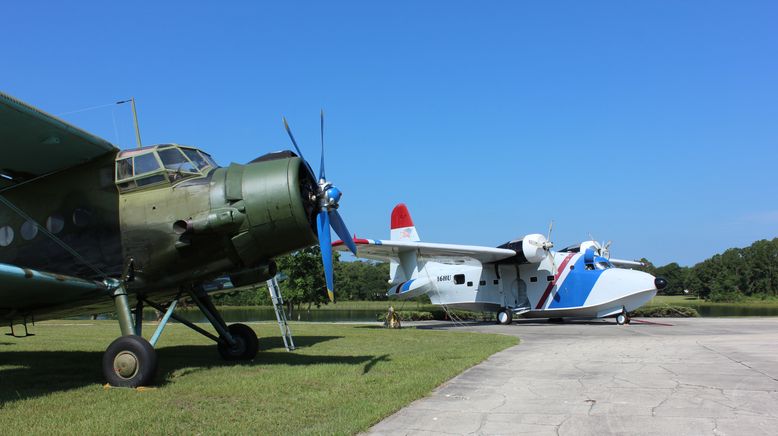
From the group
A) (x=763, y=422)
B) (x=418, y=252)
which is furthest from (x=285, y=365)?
(x=418, y=252)

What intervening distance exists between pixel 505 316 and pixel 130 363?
2232 centimetres

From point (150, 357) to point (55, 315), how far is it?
3.58 m

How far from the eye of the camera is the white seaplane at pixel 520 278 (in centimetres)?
2509

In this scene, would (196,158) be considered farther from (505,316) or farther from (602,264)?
(602,264)

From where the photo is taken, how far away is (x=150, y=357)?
299 inches

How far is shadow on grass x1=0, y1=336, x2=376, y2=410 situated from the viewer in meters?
7.70

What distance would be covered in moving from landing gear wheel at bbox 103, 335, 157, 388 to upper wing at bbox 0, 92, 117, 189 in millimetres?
3181

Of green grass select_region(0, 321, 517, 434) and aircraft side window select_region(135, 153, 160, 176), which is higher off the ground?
aircraft side window select_region(135, 153, 160, 176)

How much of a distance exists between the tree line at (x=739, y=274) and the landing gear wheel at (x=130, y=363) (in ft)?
313

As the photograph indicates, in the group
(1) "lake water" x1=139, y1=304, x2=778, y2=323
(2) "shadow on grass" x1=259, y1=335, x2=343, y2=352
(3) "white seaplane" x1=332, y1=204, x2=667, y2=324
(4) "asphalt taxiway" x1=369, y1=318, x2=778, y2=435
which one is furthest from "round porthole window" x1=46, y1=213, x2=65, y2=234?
(1) "lake water" x1=139, y1=304, x2=778, y2=323

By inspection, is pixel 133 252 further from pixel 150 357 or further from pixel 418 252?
pixel 418 252

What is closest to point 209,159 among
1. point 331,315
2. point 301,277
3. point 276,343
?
point 276,343

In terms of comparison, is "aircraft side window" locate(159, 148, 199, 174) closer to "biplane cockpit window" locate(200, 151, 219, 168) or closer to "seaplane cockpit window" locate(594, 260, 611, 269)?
"biplane cockpit window" locate(200, 151, 219, 168)

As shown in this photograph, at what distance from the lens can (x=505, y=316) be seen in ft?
90.0
